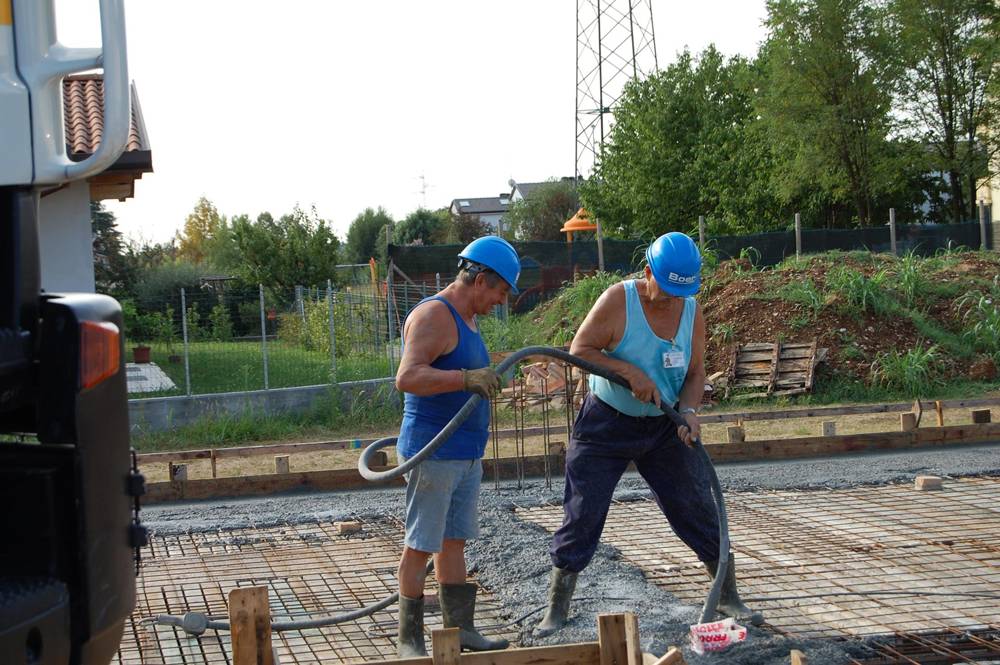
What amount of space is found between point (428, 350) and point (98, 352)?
1707mm

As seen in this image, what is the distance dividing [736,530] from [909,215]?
25.6m

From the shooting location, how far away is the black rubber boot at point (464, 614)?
14.1ft

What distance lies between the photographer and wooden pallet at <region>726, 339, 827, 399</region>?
13430mm

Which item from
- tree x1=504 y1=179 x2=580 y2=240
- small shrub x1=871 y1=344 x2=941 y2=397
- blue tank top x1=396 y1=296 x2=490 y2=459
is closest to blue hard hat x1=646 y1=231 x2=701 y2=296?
blue tank top x1=396 y1=296 x2=490 y2=459

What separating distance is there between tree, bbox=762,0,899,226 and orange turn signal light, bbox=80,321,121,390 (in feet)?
79.5

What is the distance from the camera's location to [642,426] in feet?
15.5

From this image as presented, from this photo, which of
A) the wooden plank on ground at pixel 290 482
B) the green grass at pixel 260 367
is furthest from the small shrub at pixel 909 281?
the wooden plank on ground at pixel 290 482

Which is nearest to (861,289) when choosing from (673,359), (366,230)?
(673,359)

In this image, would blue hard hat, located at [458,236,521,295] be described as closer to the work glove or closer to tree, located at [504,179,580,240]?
the work glove

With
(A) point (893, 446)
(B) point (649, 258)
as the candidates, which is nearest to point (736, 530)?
(B) point (649, 258)

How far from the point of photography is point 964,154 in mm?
24484

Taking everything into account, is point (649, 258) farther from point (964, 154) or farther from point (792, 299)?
point (964, 154)

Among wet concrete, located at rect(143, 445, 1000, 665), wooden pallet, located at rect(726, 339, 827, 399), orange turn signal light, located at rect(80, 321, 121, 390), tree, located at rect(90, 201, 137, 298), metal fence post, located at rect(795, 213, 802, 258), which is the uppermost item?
tree, located at rect(90, 201, 137, 298)

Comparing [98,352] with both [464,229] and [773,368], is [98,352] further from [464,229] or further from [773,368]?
[464,229]
